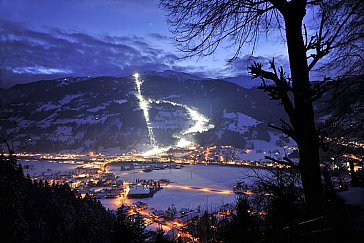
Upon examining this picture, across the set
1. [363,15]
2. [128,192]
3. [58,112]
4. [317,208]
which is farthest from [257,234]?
[58,112]

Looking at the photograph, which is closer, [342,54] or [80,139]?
[342,54]

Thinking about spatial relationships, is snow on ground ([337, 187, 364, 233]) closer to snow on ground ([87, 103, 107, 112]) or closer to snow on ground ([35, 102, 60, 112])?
snow on ground ([87, 103, 107, 112])

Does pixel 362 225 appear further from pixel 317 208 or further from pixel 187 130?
pixel 187 130

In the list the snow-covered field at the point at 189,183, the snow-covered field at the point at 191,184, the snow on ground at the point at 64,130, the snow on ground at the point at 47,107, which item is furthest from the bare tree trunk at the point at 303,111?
the snow on ground at the point at 47,107

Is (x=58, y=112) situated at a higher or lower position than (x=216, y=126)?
higher

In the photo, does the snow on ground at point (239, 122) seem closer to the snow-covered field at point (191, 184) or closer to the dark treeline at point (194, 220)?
the snow-covered field at point (191, 184)

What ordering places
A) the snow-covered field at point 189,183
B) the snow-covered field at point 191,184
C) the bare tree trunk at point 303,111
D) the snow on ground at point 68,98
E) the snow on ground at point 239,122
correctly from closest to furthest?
the bare tree trunk at point 303,111 → the snow-covered field at point 191,184 → the snow-covered field at point 189,183 → the snow on ground at point 239,122 → the snow on ground at point 68,98
